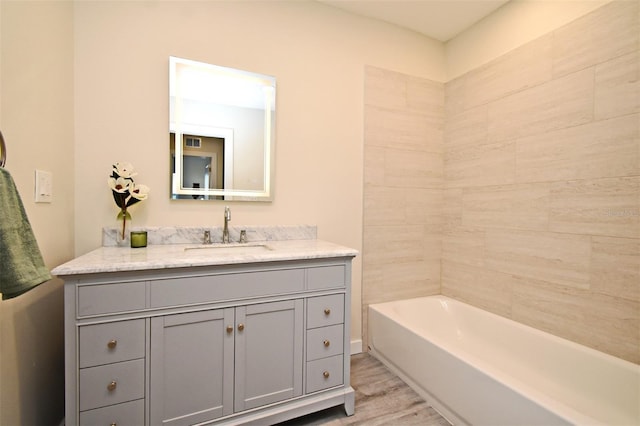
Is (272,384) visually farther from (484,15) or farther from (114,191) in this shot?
(484,15)

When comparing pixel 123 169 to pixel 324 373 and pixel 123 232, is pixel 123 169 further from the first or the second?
pixel 324 373

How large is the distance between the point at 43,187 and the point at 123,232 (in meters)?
0.43

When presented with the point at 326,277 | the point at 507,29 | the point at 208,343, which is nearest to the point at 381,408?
the point at 326,277

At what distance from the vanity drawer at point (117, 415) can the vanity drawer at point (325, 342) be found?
0.77 m

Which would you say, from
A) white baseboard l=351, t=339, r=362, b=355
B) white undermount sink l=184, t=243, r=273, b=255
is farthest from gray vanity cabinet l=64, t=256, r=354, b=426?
white baseboard l=351, t=339, r=362, b=355

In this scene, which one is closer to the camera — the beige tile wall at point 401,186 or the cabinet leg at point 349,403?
the cabinet leg at point 349,403

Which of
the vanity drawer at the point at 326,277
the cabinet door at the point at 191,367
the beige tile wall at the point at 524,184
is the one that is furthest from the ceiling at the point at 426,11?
the cabinet door at the point at 191,367

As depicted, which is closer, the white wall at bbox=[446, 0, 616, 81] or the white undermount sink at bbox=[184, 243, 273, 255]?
the white undermount sink at bbox=[184, 243, 273, 255]

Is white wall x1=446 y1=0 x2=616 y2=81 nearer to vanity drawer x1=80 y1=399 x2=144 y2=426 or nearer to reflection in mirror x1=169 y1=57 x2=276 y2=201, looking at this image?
reflection in mirror x1=169 y1=57 x2=276 y2=201

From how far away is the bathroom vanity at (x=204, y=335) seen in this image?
3.94ft

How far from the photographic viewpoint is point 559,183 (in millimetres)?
1829

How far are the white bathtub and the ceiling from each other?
2227 mm

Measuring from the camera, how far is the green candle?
1639 mm

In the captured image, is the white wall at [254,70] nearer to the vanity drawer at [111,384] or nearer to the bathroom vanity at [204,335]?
the bathroom vanity at [204,335]
